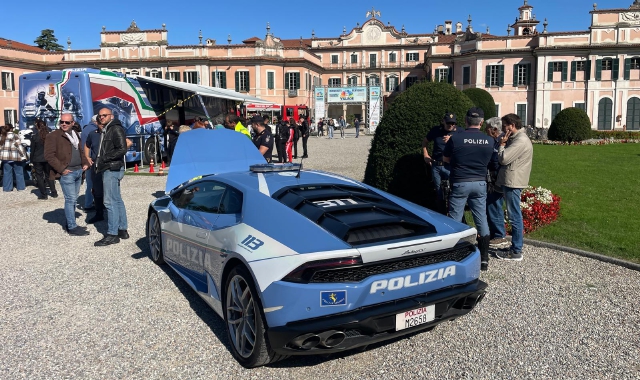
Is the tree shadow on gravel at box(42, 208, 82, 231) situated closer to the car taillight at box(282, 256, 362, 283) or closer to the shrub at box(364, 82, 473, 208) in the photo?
the shrub at box(364, 82, 473, 208)

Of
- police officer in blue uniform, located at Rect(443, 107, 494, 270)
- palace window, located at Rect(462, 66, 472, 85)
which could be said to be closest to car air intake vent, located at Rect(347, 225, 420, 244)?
police officer in blue uniform, located at Rect(443, 107, 494, 270)

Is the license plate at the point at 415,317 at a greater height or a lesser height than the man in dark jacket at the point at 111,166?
lesser

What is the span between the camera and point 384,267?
326 cm

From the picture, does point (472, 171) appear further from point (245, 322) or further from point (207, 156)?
point (207, 156)

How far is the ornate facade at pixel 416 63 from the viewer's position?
44.7 metres

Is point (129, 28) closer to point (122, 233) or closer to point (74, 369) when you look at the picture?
point (122, 233)

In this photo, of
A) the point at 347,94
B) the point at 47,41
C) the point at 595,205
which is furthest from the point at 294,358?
the point at 47,41

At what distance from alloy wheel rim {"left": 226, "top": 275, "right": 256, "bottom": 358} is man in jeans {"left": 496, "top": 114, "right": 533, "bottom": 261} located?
3788 millimetres

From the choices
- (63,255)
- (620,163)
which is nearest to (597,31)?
(620,163)

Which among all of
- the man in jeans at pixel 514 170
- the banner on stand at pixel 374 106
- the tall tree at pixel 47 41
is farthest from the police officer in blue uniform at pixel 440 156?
the tall tree at pixel 47 41

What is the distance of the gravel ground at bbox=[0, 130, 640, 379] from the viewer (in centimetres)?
347

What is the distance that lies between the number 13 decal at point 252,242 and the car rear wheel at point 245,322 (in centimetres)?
16

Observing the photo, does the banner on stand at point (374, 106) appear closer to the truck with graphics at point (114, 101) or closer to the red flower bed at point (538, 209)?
the truck with graphics at point (114, 101)

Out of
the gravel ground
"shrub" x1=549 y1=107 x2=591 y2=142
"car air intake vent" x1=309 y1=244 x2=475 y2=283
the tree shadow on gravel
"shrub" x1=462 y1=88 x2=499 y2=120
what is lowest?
the gravel ground
